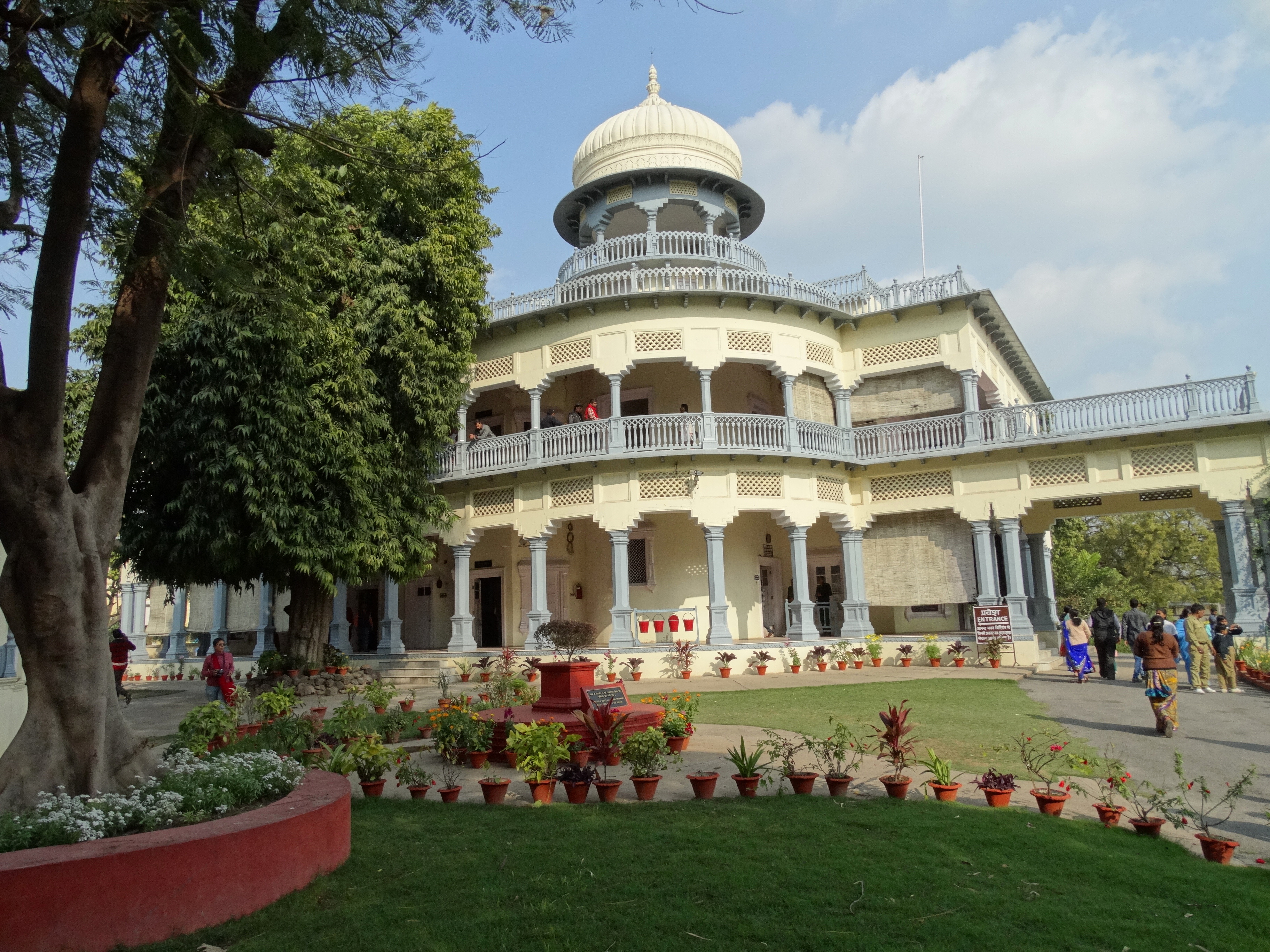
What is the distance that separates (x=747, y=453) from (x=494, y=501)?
6.29 meters

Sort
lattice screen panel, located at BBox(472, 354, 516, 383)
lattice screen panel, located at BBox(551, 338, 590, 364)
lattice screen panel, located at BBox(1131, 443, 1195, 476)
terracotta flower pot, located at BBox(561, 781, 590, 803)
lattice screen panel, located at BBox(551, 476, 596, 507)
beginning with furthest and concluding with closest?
1. lattice screen panel, located at BBox(472, 354, 516, 383)
2. lattice screen panel, located at BBox(551, 338, 590, 364)
3. lattice screen panel, located at BBox(551, 476, 596, 507)
4. lattice screen panel, located at BBox(1131, 443, 1195, 476)
5. terracotta flower pot, located at BBox(561, 781, 590, 803)

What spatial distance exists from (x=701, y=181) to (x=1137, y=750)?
1648cm

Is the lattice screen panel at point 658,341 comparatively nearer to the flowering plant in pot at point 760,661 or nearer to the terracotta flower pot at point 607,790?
the flowering plant in pot at point 760,661

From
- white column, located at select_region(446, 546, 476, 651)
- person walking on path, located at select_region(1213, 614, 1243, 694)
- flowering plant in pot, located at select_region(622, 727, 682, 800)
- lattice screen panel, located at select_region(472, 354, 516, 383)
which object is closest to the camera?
flowering plant in pot, located at select_region(622, 727, 682, 800)

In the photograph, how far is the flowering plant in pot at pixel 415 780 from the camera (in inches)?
298

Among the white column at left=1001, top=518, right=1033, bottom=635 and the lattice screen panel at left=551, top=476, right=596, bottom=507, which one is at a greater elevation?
the lattice screen panel at left=551, top=476, right=596, bottom=507

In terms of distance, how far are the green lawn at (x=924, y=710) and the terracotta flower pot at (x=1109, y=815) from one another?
202 centimetres

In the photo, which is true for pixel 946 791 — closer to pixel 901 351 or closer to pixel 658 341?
pixel 658 341

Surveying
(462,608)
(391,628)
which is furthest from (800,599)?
(391,628)

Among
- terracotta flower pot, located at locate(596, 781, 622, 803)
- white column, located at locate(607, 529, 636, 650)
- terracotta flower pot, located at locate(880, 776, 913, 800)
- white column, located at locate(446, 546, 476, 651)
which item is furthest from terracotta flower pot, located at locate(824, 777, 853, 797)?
white column, located at locate(446, 546, 476, 651)

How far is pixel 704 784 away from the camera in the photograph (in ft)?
24.1

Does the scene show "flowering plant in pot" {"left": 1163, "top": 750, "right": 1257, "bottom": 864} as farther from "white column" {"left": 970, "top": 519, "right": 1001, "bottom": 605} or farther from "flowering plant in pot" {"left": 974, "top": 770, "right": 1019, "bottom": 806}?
"white column" {"left": 970, "top": 519, "right": 1001, "bottom": 605}

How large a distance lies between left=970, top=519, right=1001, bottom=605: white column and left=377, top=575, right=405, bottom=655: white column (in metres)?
13.3

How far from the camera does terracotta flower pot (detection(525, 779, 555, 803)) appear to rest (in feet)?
24.0
